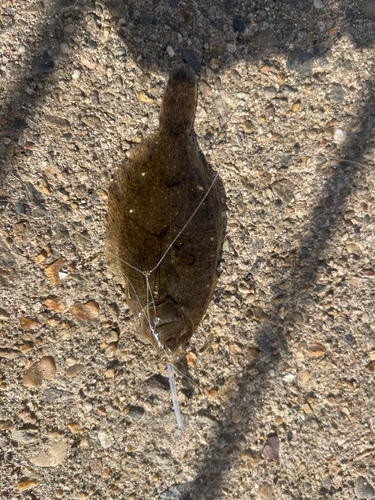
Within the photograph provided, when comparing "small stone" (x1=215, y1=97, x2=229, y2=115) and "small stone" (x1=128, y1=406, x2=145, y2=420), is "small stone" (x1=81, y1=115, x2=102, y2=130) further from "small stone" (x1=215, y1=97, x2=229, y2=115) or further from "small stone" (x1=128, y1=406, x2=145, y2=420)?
"small stone" (x1=128, y1=406, x2=145, y2=420)

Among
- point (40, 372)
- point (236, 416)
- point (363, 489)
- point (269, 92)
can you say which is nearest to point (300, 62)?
point (269, 92)

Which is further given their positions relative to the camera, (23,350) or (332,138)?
(332,138)

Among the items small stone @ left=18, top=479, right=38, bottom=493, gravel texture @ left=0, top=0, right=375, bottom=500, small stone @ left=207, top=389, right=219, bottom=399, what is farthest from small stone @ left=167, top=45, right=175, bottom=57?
small stone @ left=18, top=479, right=38, bottom=493

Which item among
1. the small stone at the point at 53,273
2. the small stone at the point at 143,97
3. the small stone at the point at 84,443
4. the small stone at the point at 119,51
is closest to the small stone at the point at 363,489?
the small stone at the point at 84,443

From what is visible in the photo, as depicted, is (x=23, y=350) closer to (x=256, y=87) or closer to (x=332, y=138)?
(x=256, y=87)

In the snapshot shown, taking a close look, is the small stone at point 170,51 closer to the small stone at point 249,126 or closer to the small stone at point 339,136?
the small stone at point 249,126

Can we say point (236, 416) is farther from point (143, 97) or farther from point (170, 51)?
point (170, 51)

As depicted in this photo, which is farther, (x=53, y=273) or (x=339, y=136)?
(x=339, y=136)

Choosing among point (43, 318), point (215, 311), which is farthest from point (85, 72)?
point (215, 311)
